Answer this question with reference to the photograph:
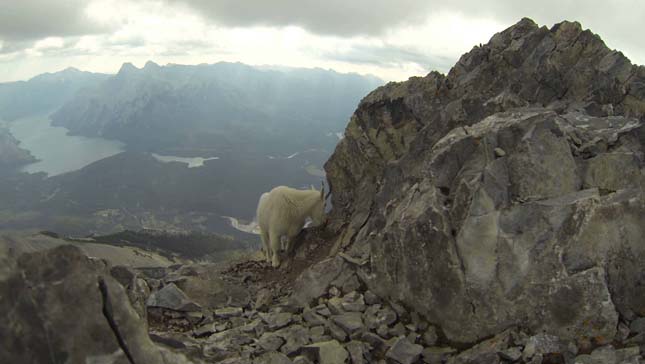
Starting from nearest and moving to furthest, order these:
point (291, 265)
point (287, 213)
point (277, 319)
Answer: point (277, 319) < point (291, 265) < point (287, 213)

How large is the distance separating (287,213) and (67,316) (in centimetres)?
1660

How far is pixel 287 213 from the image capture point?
22.9 m

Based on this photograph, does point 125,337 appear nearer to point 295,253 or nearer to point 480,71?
point 295,253

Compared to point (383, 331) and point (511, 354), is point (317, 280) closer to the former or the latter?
point (383, 331)

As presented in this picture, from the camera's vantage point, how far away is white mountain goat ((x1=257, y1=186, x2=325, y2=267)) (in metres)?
22.8

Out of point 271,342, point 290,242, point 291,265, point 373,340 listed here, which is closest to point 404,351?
point 373,340

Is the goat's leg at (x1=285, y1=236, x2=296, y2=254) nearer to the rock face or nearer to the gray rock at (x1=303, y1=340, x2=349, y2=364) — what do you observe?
Result: the rock face

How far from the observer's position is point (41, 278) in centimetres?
631

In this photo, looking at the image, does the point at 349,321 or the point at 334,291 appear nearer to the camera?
the point at 349,321

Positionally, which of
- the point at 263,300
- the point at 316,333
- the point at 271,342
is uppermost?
the point at 316,333

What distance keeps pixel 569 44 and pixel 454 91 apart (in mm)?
6063

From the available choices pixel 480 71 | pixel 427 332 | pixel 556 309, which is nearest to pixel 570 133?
pixel 556 309

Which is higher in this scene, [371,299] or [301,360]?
[371,299]

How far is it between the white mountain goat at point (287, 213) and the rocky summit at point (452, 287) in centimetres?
451
